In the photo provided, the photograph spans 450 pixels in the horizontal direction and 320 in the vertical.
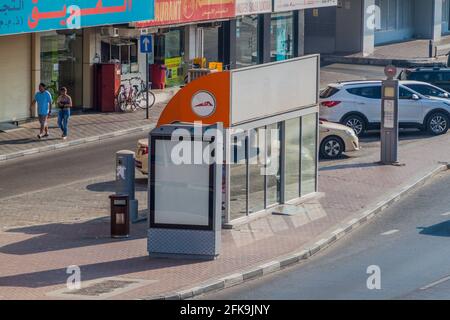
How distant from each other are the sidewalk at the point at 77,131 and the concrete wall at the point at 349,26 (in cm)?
2298

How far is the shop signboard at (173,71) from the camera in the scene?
148ft

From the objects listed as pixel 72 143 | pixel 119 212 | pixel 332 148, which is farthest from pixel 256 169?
pixel 72 143

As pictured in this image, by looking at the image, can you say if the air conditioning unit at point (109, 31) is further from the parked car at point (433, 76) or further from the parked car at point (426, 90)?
the parked car at point (433, 76)

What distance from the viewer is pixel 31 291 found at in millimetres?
17641

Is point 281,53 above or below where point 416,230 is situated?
above

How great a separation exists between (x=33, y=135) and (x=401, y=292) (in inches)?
715

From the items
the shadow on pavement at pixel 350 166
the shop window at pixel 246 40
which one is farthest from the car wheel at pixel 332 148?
the shop window at pixel 246 40

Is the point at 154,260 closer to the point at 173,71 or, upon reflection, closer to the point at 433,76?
the point at 433,76

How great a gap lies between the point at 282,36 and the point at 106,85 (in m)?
17.5

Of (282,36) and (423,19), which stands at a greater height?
(423,19)

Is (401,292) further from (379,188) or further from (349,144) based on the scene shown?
(349,144)

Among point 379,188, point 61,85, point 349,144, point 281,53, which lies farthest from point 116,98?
point 281,53

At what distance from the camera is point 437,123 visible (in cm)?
3772

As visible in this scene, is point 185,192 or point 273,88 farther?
point 273,88
